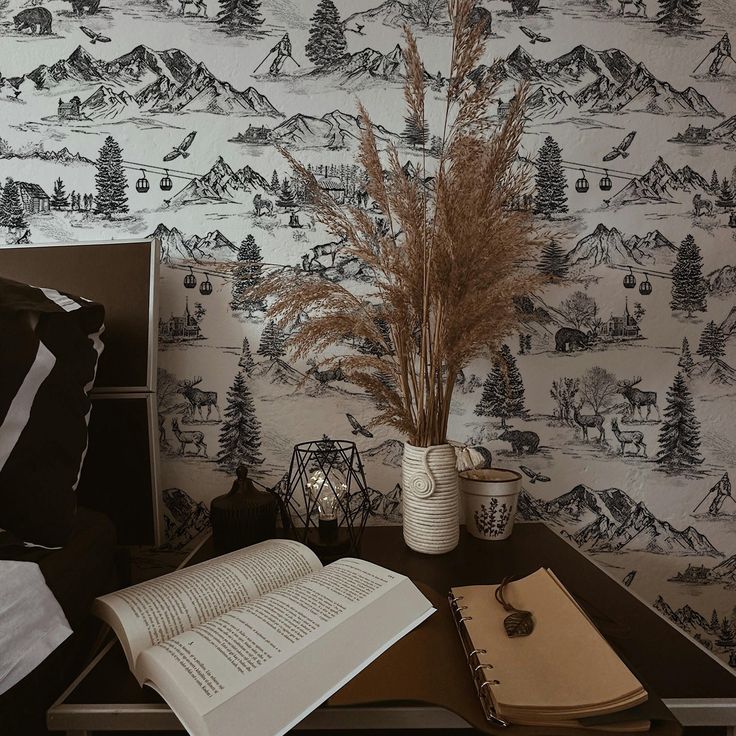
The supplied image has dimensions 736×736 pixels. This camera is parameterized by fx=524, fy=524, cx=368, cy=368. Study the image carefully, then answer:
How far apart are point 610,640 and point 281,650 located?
0.43m

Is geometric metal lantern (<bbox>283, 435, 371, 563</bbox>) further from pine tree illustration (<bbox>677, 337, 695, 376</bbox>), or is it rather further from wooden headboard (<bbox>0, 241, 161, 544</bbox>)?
pine tree illustration (<bbox>677, 337, 695, 376</bbox>)

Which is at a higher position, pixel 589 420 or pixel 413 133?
pixel 413 133

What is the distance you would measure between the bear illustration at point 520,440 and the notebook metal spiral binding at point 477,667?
0.52 meters

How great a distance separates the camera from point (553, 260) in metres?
1.20

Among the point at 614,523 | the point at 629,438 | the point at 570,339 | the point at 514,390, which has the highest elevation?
the point at 570,339

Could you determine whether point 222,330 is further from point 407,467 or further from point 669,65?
point 669,65

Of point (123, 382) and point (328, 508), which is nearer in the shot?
point (328, 508)

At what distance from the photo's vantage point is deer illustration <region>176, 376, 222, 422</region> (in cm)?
123

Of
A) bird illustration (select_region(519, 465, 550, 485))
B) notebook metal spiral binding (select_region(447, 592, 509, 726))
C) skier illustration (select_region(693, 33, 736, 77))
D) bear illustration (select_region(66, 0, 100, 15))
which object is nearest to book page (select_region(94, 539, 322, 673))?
notebook metal spiral binding (select_region(447, 592, 509, 726))

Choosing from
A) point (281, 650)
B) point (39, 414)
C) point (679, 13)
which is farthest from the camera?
point (679, 13)

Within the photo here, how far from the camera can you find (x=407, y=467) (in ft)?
3.21

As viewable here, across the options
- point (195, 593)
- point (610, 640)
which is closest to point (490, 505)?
point (610, 640)

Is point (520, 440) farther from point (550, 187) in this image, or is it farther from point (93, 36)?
point (93, 36)

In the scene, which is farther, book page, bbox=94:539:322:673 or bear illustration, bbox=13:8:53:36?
bear illustration, bbox=13:8:53:36
